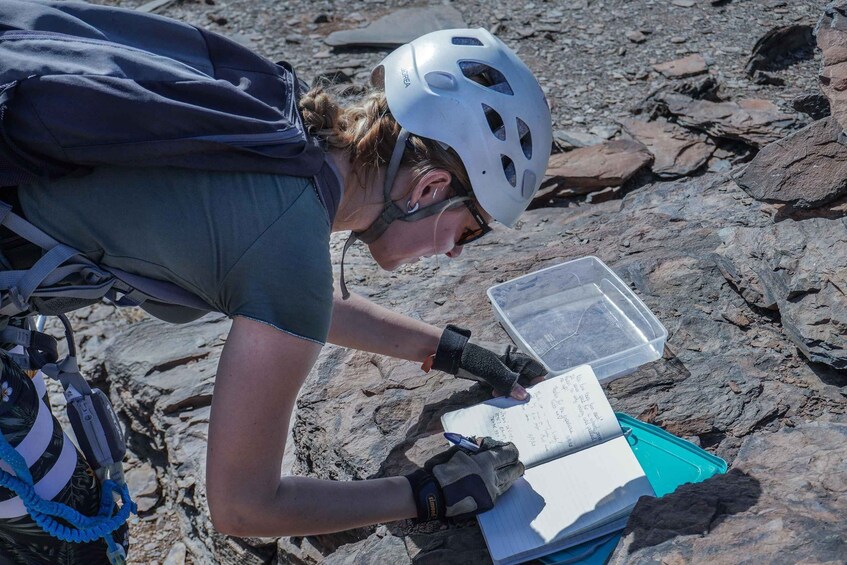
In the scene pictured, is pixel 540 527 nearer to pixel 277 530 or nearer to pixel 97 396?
pixel 277 530

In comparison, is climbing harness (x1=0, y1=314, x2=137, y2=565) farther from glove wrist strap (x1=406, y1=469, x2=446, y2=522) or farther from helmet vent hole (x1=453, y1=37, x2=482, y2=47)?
helmet vent hole (x1=453, y1=37, x2=482, y2=47)

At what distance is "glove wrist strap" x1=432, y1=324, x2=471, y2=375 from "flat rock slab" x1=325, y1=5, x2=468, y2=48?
475 cm

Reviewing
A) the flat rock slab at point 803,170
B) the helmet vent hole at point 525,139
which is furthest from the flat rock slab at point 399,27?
the helmet vent hole at point 525,139

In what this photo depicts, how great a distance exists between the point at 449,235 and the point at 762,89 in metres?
4.40

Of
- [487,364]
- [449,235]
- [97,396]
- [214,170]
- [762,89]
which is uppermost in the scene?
[214,170]

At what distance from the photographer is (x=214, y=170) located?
1945 millimetres

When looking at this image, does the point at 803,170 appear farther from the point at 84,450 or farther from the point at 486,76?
the point at 84,450

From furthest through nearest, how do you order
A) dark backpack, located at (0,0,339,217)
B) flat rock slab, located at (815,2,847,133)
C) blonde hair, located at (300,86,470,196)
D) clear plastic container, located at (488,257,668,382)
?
flat rock slab, located at (815,2,847,133) → clear plastic container, located at (488,257,668,382) → blonde hair, located at (300,86,470,196) → dark backpack, located at (0,0,339,217)

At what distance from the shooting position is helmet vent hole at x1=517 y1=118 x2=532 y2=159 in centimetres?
239

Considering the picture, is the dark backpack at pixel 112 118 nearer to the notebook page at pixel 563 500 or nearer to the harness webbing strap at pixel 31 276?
the harness webbing strap at pixel 31 276

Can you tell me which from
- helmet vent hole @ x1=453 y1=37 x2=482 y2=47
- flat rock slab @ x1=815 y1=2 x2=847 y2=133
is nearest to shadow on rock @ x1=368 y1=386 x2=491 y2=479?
helmet vent hole @ x1=453 y1=37 x2=482 y2=47

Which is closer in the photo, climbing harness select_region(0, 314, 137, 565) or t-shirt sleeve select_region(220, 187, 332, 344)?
t-shirt sleeve select_region(220, 187, 332, 344)

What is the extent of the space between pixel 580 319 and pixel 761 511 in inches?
58.8

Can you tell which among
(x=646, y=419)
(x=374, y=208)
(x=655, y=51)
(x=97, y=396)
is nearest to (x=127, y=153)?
(x=374, y=208)
